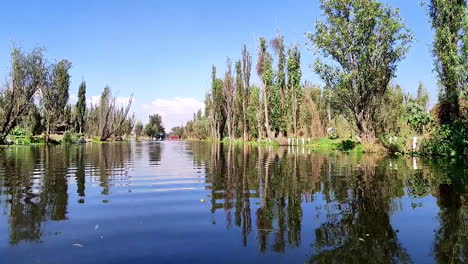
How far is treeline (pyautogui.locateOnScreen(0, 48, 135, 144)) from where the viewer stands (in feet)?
127

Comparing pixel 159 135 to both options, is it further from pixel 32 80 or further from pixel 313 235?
pixel 313 235

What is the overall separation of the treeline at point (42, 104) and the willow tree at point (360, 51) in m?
31.3

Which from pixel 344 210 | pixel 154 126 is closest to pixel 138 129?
pixel 154 126

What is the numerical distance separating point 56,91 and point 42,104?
2728mm

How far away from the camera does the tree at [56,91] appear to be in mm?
49000

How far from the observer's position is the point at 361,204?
6.82 meters

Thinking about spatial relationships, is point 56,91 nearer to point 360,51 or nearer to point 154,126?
point 360,51

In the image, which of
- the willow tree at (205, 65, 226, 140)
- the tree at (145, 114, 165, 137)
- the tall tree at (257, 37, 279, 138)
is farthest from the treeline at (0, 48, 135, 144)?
the tree at (145, 114, 165, 137)

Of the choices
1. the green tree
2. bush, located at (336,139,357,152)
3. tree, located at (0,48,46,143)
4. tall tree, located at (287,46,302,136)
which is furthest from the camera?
the green tree

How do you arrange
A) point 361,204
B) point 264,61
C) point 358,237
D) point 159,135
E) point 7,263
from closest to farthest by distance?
point 7,263, point 358,237, point 361,204, point 264,61, point 159,135

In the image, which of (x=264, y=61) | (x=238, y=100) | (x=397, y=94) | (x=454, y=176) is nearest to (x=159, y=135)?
(x=238, y=100)

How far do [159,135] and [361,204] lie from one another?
13057 centimetres

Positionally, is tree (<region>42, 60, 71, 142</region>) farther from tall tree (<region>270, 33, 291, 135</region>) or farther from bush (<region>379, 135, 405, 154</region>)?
bush (<region>379, 135, 405, 154</region>)

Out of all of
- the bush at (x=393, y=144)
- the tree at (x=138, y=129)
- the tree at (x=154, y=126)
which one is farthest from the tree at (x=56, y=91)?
the tree at (x=154, y=126)
